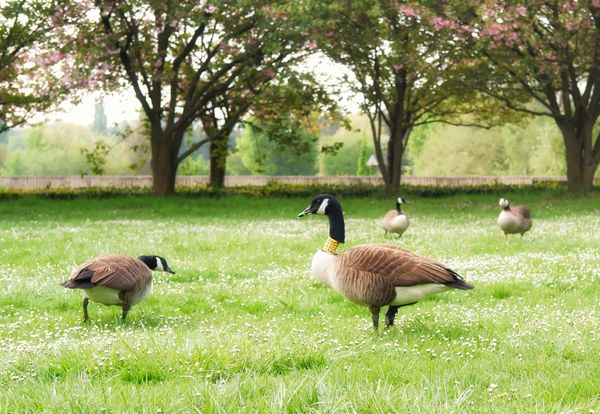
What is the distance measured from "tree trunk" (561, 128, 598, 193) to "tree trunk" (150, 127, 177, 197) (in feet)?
73.1

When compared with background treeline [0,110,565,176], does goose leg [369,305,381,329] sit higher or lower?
lower

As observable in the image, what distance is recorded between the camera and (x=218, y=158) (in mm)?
48406

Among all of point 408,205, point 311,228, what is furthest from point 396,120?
point 311,228

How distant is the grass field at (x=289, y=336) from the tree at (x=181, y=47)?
15971mm

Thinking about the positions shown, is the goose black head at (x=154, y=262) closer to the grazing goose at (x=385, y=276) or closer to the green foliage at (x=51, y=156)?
the grazing goose at (x=385, y=276)

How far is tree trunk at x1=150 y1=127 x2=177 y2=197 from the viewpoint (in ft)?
127

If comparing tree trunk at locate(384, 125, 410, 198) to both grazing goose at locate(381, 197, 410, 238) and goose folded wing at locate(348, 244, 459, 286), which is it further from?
goose folded wing at locate(348, 244, 459, 286)

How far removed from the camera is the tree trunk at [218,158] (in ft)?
152

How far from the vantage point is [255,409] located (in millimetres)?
5105

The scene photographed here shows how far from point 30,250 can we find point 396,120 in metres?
29.5

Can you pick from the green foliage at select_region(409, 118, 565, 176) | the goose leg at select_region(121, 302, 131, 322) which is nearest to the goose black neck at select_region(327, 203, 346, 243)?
the goose leg at select_region(121, 302, 131, 322)

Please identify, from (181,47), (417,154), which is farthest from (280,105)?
(417,154)

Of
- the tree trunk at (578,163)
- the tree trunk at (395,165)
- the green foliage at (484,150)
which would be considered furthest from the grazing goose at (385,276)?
the green foliage at (484,150)

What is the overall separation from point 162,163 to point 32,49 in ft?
29.0
